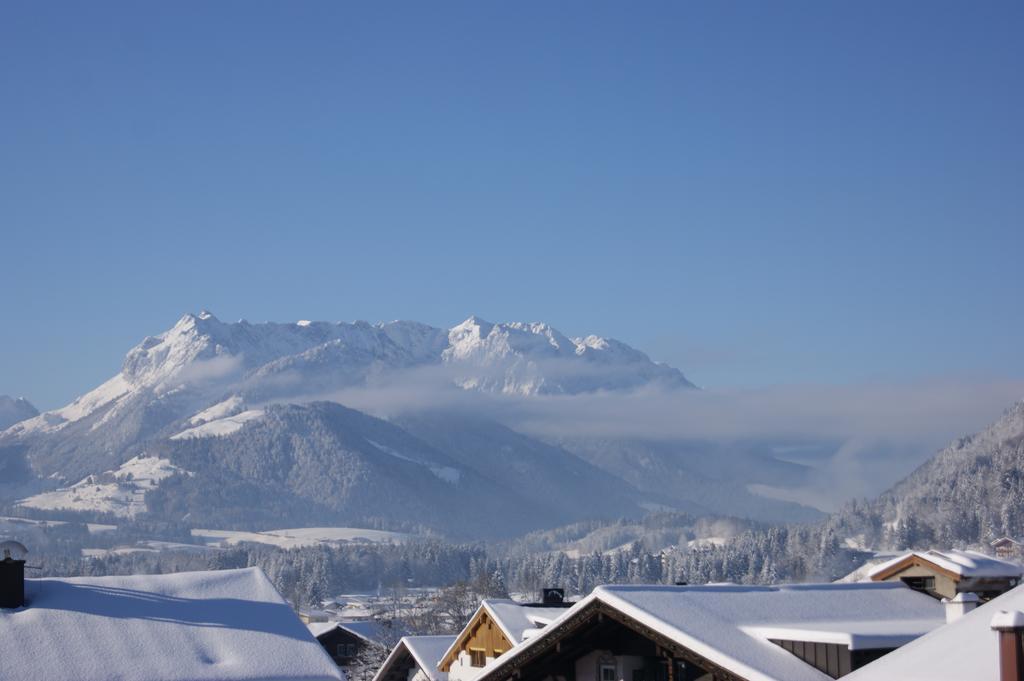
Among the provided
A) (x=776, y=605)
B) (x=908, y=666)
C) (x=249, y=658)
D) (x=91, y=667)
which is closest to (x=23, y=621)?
(x=91, y=667)

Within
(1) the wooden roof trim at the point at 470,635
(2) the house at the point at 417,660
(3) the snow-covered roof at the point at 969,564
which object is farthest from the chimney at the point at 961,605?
(2) the house at the point at 417,660

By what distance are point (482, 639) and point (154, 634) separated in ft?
69.8

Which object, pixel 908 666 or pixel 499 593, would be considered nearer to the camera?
pixel 908 666

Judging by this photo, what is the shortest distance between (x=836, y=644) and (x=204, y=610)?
65.2ft

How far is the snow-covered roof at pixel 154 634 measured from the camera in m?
38.0

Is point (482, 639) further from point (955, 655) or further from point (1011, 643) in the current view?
point (1011, 643)

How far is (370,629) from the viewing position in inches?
4670

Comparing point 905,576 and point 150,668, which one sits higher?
point 905,576

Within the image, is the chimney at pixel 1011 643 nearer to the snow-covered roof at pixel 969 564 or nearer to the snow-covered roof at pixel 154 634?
the snow-covered roof at pixel 969 564

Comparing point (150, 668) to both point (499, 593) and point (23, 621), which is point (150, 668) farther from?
point (499, 593)

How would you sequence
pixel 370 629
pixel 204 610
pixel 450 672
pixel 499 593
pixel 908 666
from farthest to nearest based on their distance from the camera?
1. pixel 499 593
2. pixel 370 629
3. pixel 450 672
4. pixel 204 610
5. pixel 908 666

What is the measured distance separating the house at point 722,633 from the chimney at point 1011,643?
30.0ft

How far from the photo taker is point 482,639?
58.9 metres

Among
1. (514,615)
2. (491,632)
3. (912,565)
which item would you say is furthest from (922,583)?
(491,632)
